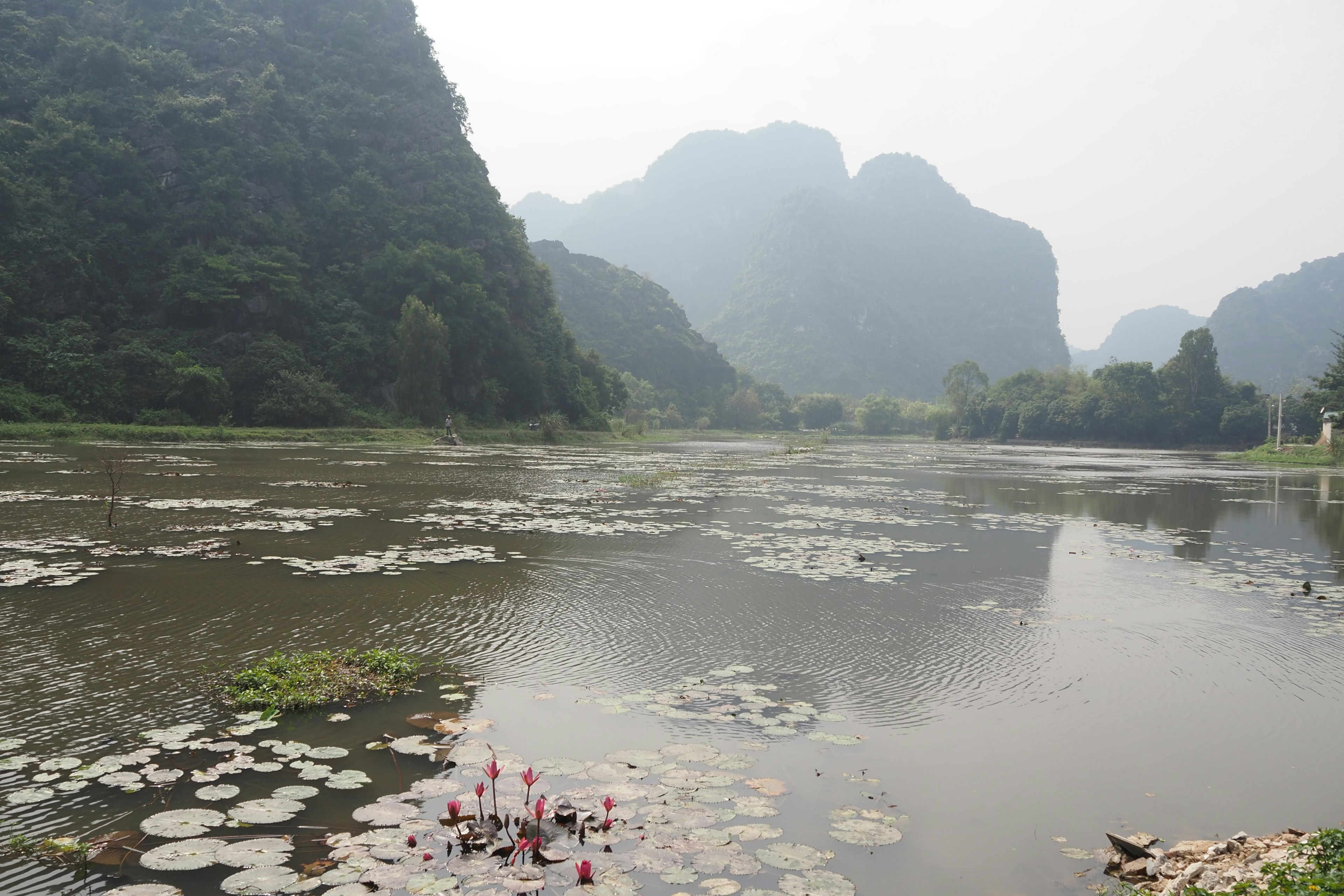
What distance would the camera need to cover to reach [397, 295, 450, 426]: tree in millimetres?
50938

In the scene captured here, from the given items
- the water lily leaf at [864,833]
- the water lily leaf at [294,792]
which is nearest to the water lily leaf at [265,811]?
the water lily leaf at [294,792]

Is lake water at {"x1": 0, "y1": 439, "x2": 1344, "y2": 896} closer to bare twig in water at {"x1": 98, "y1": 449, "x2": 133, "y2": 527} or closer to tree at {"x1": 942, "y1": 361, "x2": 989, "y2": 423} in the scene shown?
bare twig in water at {"x1": 98, "y1": 449, "x2": 133, "y2": 527}

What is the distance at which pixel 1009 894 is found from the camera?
3328 millimetres

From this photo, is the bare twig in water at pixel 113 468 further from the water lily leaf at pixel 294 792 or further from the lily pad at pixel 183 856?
the lily pad at pixel 183 856

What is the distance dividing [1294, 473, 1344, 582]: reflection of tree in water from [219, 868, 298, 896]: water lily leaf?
1351 cm

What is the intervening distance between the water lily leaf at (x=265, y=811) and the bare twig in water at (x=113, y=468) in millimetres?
9431

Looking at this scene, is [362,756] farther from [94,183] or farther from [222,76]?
[222,76]

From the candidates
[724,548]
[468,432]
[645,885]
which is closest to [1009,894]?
[645,885]

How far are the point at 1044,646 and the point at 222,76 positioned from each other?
70183 mm

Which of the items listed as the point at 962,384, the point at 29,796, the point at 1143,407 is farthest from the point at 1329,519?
the point at 962,384

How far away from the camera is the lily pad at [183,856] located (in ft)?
10.5

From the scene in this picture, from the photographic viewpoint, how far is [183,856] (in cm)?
328

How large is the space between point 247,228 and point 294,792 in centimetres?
5823

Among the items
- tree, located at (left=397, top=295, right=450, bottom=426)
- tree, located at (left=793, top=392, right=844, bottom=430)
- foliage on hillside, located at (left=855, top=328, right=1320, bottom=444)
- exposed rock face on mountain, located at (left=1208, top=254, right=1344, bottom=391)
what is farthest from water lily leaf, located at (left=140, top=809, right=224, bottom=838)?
exposed rock face on mountain, located at (left=1208, top=254, right=1344, bottom=391)
